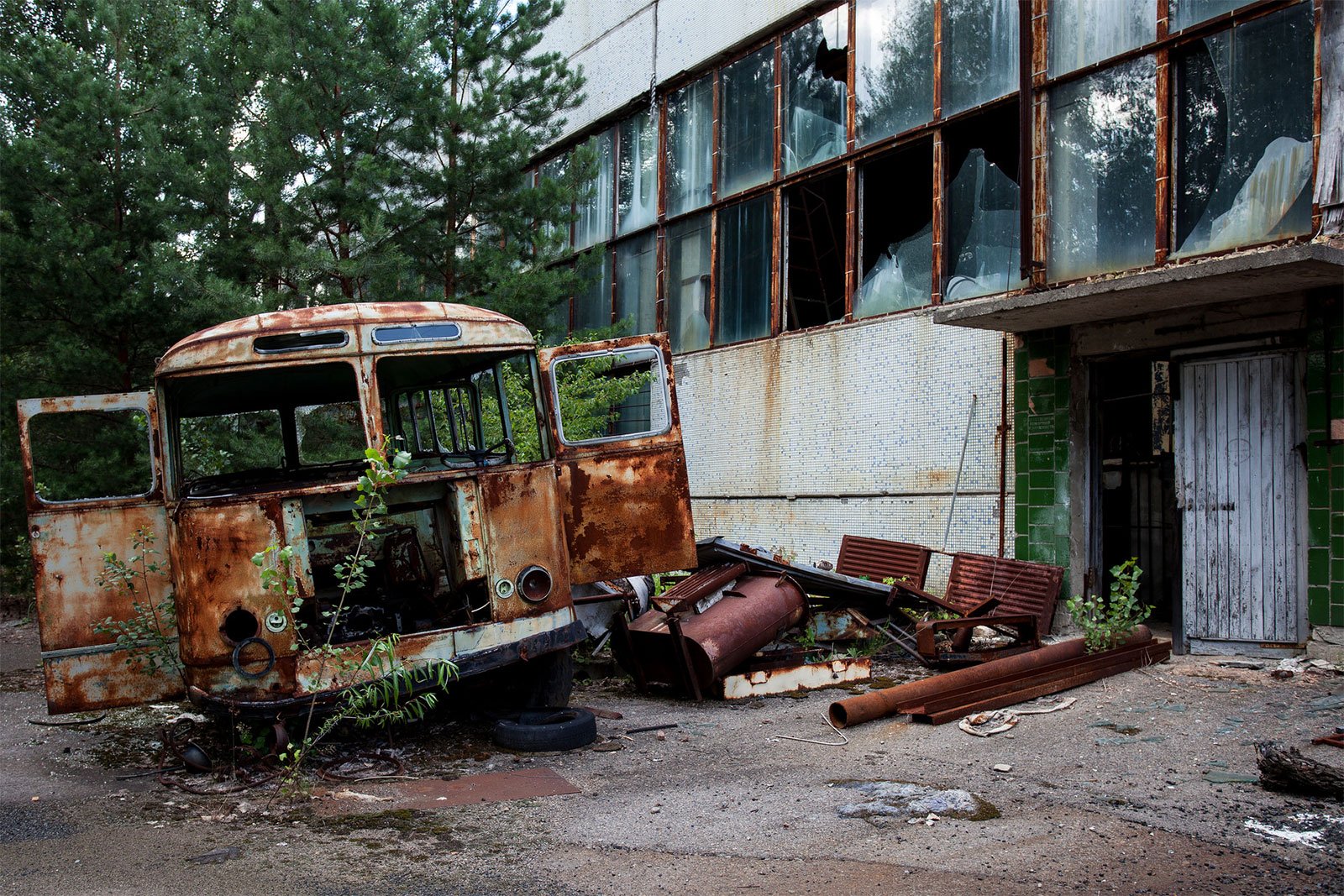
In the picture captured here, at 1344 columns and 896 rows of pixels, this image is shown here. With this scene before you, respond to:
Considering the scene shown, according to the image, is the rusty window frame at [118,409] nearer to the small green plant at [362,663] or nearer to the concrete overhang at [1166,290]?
the small green plant at [362,663]

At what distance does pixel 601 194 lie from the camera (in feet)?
53.4

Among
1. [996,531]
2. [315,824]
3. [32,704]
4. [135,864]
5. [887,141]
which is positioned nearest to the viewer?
[135,864]

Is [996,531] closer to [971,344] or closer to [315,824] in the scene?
[971,344]

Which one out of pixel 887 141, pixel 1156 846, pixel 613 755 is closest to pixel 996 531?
pixel 887 141

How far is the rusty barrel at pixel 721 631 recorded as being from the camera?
7871 mm

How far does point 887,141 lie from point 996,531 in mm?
4433

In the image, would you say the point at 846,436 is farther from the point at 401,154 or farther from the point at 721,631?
the point at 401,154

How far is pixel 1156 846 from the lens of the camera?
453cm

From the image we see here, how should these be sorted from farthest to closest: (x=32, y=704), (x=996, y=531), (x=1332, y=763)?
1. (x=996, y=531)
2. (x=32, y=704)
3. (x=1332, y=763)

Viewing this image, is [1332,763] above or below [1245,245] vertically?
below

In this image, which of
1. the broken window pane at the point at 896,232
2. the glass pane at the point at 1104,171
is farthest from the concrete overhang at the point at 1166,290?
the broken window pane at the point at 896,232

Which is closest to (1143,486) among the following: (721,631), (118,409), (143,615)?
(721,631)

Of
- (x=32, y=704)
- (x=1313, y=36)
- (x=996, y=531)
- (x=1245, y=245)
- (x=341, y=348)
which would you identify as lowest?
(x=32, y=704)

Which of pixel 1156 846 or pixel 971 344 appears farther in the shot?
pixel 971 344
